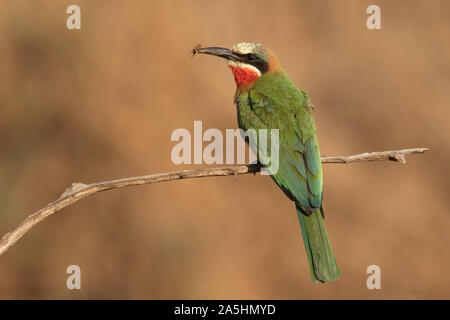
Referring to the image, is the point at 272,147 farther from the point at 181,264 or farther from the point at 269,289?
the point at 269,289

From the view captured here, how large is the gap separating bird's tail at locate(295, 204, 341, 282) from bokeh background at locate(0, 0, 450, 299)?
274cm

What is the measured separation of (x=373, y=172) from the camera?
267 inches

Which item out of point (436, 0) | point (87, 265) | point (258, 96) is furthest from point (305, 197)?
point (436, 0)

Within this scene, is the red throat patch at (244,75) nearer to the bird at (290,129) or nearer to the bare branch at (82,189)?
the bird at (290,129)

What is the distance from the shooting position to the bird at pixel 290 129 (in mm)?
2949

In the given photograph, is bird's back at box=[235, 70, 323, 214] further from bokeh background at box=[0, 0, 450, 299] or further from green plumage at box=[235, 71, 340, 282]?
bokeh background at box=[0, 0, 450, 299]

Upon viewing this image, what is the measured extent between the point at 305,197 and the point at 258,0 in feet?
13.7

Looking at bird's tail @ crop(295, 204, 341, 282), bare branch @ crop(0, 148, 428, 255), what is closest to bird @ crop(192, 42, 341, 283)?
bird's tail @ crop(295, 204, 341, 282)

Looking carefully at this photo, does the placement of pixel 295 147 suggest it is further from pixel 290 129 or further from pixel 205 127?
Answer: pixel 205 127

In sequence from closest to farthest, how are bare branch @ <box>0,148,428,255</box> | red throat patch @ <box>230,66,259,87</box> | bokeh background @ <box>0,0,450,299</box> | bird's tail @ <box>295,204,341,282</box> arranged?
bare branch @ <box>0,148,428,255</box>
bird's tail @ <box>295,204,341,282</box>
red throat patch @ <box>230,66,259,87</box>
bokeh background @ <box>0,0,450,299</box>

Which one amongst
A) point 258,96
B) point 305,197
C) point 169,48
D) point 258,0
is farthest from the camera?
point 258,0

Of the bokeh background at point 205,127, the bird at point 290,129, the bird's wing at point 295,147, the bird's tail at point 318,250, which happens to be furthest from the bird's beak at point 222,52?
the bokeh background at point 205,127

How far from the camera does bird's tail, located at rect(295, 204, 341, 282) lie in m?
2.90

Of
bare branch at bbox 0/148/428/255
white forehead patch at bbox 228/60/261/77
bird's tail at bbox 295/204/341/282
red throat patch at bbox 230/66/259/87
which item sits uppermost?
white forehead patch at bbox 228/60/261/77
